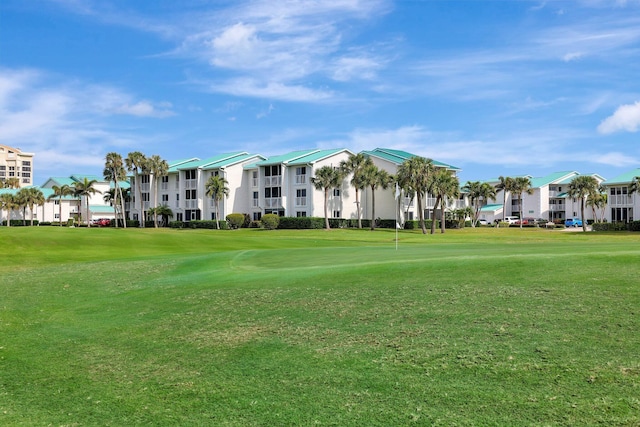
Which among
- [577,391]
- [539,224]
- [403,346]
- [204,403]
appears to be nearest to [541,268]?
[403,346]

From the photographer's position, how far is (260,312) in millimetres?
12969

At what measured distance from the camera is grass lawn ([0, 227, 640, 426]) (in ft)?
24.7

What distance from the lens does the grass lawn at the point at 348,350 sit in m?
7.52

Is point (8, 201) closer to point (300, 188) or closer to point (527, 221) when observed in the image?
point (300, 188)

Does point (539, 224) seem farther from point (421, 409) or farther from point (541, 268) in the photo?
point (421, 409)

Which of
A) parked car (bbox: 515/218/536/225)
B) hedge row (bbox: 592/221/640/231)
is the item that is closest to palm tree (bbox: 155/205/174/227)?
parked car (bbox: 515/218/536/225)

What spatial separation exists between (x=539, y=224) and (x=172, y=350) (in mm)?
106879

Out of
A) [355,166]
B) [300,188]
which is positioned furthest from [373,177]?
[300,188]

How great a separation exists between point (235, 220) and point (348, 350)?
8209 cm

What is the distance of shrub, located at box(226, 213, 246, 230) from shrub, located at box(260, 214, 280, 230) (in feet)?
22.9

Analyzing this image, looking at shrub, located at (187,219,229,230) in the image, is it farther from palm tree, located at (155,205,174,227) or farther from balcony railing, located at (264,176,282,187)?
balcony railing, located at (264,176,282,187)

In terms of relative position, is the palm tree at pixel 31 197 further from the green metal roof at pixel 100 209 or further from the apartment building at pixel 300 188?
the apartment building at pixel 300 188

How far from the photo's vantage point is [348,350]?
968 cm

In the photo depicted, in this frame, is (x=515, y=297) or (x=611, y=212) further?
(x=611, y=212)
